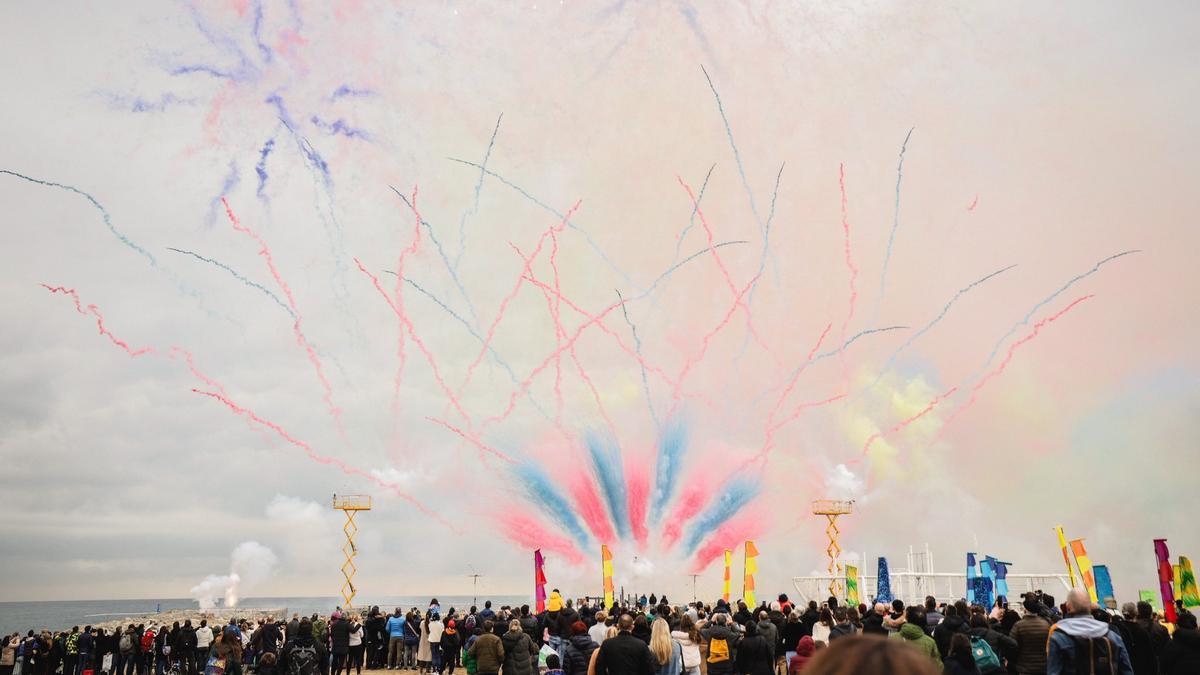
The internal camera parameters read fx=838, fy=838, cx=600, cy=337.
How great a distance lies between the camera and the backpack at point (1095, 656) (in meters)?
9.41

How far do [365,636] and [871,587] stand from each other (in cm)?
3679

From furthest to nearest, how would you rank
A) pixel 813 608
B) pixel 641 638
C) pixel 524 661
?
pixel 813 608 → pixel 524 661 → pixel 641 638

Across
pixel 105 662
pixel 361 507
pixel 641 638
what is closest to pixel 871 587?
pixel 361 507

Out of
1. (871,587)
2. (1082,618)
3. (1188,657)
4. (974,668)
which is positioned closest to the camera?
(1082,618)

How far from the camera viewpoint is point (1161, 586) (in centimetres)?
2553

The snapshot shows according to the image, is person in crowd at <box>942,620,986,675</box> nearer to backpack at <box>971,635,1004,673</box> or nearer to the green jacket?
backpack at <box>971,635,1004,673</box>

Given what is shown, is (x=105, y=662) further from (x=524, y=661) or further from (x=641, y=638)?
(x=641, y=638)

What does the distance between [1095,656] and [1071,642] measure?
0.26m

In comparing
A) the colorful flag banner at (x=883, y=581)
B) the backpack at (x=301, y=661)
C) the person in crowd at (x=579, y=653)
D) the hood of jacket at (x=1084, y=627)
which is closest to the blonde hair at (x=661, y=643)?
the person in crowd at (x=579, y=653)

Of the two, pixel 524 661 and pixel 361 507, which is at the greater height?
pixel 361 507

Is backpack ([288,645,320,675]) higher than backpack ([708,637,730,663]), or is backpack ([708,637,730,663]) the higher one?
backpack ([708,637,730,663])

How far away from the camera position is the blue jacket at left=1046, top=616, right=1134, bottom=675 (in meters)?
9.48

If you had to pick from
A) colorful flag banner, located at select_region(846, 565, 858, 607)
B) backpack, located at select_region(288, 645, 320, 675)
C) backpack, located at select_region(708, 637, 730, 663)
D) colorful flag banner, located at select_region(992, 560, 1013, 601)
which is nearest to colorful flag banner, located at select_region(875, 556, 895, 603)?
colorful flag banner, located at select_region(846, 565, 858, 607)

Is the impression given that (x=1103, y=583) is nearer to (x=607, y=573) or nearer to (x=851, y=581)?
(x=851, y=581)
